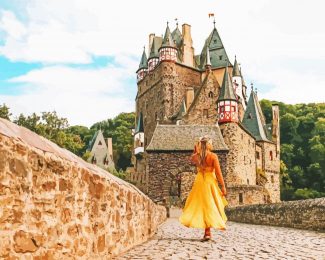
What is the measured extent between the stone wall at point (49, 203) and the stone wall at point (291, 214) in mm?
8338

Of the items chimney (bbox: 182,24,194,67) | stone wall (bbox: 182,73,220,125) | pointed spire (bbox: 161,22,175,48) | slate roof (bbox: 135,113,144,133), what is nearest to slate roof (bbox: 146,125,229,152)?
stone wall (bbox: 182,73,220,125)

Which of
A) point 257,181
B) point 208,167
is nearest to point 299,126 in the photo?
point 257,181

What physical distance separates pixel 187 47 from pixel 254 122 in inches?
652

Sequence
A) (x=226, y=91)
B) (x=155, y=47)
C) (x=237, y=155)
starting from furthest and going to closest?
(x=155, y=47) → (x=226, y=91) → (x=237, y=155)

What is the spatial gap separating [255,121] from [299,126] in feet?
67.7

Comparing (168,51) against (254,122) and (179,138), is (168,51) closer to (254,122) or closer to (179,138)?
(254,122)

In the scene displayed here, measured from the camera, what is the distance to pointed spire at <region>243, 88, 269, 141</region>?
6169cm

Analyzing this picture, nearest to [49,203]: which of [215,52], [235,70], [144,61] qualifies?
[215,52]

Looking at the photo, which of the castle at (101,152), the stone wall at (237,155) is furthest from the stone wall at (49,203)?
the castle at (101,152)

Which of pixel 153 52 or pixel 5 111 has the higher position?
pixel 153 52

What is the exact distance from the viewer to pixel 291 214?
14750 millimetres

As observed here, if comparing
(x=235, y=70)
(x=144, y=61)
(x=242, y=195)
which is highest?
(x=144, y=61)

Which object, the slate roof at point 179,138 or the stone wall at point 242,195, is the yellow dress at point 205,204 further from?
the stone wall at point 242,195

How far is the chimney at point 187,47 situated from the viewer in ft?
234
